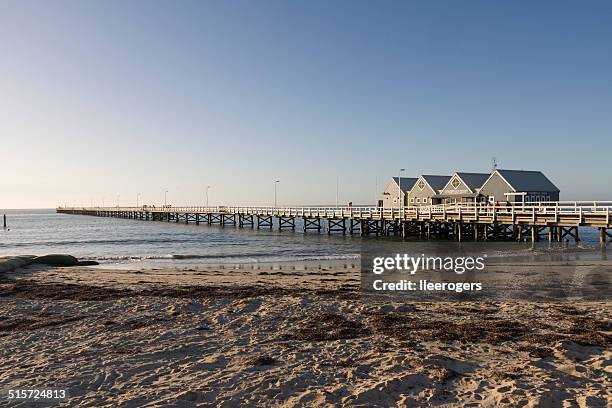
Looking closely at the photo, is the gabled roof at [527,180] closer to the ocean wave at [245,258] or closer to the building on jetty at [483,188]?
the building on jetty at [483,188]

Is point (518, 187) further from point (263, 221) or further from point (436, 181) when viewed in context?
point (263, 221)

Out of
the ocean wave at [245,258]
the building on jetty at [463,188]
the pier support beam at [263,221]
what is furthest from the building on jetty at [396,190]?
the ocean wave at [245,258]

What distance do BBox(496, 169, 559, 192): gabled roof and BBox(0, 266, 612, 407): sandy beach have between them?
107 feet

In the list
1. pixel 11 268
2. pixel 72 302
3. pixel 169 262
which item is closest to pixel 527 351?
pixel 72 302

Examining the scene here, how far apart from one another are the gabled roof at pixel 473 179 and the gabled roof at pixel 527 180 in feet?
10.5

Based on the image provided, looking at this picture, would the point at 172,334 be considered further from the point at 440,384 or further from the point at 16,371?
the point at 440,384

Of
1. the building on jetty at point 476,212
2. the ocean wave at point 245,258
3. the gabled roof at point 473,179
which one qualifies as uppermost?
the gabled roof at point 473,179

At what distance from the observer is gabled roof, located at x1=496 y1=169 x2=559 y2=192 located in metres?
40.6

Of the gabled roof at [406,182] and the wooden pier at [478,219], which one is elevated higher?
the gabled roof at [406,182]

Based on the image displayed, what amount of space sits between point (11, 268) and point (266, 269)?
410 inches

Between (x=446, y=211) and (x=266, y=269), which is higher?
(x=446, y=211)

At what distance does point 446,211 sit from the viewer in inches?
1389

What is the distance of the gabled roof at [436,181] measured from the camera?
160 feet

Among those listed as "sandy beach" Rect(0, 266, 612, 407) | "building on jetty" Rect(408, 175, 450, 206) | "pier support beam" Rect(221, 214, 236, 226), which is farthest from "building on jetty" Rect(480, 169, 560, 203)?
"pier support beam" Rect(221, 214, 236, 226)
